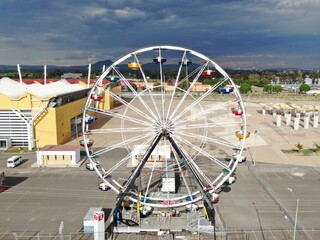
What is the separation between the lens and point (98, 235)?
22.3 meters

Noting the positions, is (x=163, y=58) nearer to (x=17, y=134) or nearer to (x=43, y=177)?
(x=43, y=177)

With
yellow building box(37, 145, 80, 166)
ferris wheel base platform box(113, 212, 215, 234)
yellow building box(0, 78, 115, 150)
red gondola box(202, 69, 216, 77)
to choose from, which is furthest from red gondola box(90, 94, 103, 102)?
yellow building box(0, 78, 115, 150)

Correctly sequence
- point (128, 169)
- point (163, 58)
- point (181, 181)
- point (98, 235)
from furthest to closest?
point (128, 169), point (181, 181), point (163, 58), point (98, 235)

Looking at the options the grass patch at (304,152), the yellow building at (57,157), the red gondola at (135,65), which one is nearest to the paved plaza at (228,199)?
the yellow building at (57,157)

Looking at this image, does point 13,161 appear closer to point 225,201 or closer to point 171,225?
point 171,225

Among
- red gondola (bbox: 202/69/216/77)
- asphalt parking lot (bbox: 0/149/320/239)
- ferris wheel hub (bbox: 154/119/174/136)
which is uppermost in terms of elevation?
red gondola (bbox: 202/69/216/77)

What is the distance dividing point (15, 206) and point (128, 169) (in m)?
13.6

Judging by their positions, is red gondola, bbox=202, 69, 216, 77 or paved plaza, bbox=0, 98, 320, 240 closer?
paved plaza, bbox=0, 98, 320, 240

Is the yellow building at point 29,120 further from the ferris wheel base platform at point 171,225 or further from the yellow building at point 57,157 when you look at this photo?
the ferris wheel base platform at point 171,225

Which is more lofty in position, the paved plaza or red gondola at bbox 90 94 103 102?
red gondola at bbox 90 94 103 102

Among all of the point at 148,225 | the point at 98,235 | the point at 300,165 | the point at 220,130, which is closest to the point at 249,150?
the point at 300,165

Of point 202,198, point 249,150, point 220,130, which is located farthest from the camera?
point 220,130

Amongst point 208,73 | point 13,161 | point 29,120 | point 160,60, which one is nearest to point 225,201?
point 208,73

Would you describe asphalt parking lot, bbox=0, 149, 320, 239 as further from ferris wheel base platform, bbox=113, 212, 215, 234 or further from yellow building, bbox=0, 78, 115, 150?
yellow building, bbox=0, 78, 115, 150
